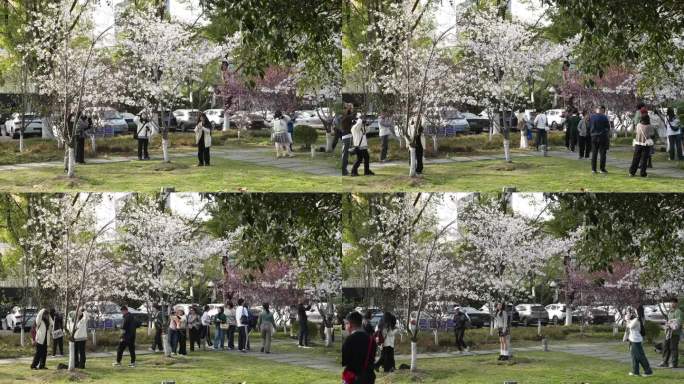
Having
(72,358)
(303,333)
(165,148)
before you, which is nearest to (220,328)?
(303,333)

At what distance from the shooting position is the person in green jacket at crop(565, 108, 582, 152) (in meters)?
14.9

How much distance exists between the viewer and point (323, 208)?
14930 mm

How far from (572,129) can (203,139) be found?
473 centimetres

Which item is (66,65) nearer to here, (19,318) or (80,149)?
(80,149)

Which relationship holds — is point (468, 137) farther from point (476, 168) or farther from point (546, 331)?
point (546, 331)

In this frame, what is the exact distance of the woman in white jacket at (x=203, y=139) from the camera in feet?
48.5

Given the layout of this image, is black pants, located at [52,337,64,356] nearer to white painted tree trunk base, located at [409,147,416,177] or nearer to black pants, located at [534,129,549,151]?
white painted tree trunk base, located at [409,147,416,177]

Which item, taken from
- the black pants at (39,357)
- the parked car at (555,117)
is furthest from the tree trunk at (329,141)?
the black pants at (39,357)

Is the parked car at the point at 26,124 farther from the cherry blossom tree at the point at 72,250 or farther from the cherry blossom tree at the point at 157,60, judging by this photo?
the cherry blossom tree at the point at 157,60

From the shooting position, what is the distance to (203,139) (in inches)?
584

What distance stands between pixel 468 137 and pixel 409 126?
2.63ft

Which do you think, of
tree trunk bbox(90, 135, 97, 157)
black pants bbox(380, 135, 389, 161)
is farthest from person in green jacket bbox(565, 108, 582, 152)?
tree trunk bbox(90, 135, 97, 157)

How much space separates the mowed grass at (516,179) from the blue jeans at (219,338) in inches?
101

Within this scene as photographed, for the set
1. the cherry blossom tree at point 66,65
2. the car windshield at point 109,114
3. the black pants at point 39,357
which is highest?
the cherry blossom tree at point 66,65
